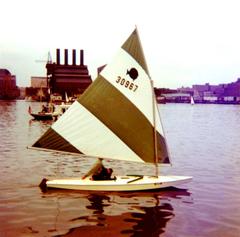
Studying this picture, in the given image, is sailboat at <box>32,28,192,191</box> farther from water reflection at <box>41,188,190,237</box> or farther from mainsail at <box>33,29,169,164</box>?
water reflection at <box>41,188,190,237</box>

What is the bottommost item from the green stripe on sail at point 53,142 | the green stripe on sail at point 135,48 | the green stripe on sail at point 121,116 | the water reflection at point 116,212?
the water reflection at point 116,212

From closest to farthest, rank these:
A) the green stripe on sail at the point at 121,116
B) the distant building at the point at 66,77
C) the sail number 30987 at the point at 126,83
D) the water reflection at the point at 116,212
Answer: the water reflection at the point at 116,212, the sail number 30987 at the point at 126,83, the green stripe on sail at the point at 121,116, the distant building at the point at 66,77

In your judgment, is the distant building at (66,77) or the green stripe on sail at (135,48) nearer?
the green stripe on sail at (135,48)

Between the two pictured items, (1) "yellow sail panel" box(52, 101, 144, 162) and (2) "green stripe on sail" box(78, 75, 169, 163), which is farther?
(2) "green stripe on sail" box(78, 75, 169, 163)

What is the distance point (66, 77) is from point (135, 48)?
16940 centimetres

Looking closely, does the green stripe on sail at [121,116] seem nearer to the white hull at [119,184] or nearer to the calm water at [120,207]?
the white hull at [119,184]

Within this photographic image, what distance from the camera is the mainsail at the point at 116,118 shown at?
20953 mm

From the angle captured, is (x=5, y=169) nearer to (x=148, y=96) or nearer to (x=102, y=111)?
(x=102, y=111)

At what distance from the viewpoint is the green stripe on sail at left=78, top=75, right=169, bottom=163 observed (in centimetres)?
2120

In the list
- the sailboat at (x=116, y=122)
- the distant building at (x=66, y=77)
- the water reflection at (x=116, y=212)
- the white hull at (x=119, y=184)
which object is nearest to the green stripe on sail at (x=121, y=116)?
the sailboat at (x=116, y=122)

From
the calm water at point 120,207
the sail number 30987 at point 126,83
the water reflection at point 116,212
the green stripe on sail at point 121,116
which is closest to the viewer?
the water reflection at point 116,212

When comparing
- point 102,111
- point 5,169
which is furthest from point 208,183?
point 5,169

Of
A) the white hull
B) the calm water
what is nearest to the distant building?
the calm water

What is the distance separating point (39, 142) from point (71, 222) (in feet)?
16.7
